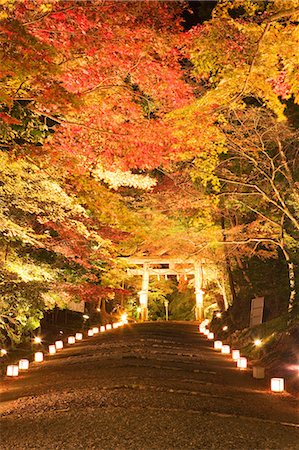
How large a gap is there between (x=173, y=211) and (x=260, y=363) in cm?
624

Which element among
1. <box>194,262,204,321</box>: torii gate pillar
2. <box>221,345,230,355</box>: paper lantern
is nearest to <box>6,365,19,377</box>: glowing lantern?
<box>221,345,230,355</box>: paper lantern

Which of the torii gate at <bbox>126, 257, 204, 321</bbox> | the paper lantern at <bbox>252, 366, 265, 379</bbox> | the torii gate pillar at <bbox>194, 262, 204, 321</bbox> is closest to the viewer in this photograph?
the paper lantern at <bbox>252, 366, 265, 379</bbox>

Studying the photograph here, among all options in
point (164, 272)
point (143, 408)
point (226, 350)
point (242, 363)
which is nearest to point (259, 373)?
point (242, 363)

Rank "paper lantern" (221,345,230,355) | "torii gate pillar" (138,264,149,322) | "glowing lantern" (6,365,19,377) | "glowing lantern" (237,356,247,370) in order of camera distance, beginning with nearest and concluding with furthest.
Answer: "glowing lantern" (6,365,19,377) < "glowing lantern" (237,356,247,370) < "paper lantern" (221,345,230,355) < "torii gate pillar" (138,264,149,322)

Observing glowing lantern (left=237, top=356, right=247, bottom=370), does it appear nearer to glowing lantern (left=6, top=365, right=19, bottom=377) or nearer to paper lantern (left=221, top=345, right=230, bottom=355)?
paper lantern (left=221, top=345, right=230, bottom=355)

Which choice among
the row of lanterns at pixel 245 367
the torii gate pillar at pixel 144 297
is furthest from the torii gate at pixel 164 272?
the row of lanterns at pixel 245 367

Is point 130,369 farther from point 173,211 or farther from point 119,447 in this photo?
point 173,211

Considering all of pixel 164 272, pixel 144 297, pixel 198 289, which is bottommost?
pixel 144 297

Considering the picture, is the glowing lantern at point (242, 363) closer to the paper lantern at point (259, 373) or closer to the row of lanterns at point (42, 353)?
the paper lantern at point (259, 373)

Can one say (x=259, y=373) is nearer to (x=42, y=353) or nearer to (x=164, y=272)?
(x=42, y=353)

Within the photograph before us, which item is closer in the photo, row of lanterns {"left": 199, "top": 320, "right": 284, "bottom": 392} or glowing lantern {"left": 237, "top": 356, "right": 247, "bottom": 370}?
row of lanterns {"left": 199, "top": 320, "right": 284, "bottom": 392}

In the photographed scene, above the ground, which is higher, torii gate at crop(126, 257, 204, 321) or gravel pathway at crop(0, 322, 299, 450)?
torii gate at crop(126, 257, 204, 321)

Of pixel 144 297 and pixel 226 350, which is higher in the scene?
pixel 144 297

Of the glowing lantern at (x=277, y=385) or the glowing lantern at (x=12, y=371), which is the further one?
the glowing lantern at (x=12, y=371)
